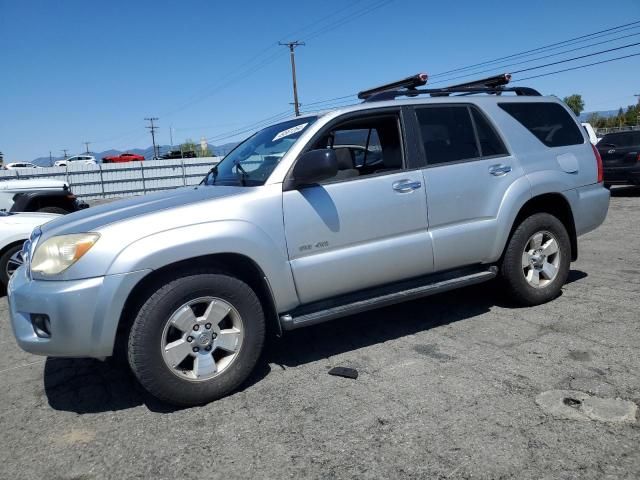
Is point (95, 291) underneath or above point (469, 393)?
above

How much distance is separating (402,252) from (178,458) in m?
2.04

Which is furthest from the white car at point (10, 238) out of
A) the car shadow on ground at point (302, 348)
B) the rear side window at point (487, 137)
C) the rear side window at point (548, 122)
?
the rear side window at point (548, 122)

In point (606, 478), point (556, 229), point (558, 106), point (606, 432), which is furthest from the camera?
point (558, 106)

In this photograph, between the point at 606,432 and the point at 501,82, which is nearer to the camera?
the point at 606,432

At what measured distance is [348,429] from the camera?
277cm

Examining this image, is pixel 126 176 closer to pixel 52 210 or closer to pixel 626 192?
pixel 52 210

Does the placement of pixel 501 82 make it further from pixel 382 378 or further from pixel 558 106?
pixel 382 378

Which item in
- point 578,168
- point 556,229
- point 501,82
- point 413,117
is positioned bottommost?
point 556,229

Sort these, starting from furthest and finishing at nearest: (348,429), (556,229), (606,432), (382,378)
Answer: (556,229), (382,378), (348,429), (606,432)

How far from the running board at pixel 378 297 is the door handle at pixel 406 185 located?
710mm

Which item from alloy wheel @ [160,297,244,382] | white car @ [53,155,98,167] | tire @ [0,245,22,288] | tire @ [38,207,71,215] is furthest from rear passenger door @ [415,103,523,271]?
white car @ [53,155,98,167]

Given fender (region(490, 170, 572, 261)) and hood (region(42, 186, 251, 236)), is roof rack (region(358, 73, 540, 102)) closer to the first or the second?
fender (region(490, 170, 572, 261))

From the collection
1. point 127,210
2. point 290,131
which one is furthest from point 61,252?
point 290,131

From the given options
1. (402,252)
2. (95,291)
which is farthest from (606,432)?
(95,291)
